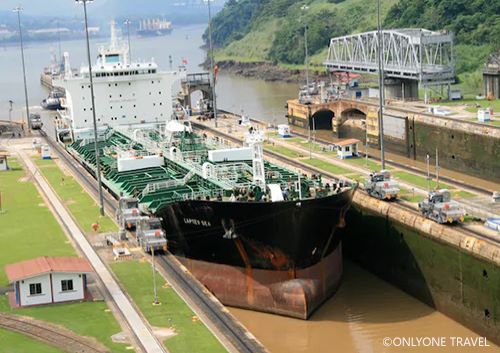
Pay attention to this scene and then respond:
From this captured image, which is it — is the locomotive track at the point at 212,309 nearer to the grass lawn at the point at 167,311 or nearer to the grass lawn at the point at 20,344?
the grass lawn at the point at 167,311

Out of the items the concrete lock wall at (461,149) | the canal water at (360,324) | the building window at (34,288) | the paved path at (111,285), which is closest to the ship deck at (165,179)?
the paved path at (111,285)

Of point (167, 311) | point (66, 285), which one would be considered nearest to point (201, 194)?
point (66, 285)

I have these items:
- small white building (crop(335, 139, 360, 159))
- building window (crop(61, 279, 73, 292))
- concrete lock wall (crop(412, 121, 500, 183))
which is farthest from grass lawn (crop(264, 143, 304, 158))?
building window (crop(61, 279, 73, 292))

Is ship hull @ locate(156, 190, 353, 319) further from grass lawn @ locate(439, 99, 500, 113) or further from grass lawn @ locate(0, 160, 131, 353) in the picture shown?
grass lawn @ locate(439, 99, 500, 113)

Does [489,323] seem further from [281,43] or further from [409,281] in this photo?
[281,43]

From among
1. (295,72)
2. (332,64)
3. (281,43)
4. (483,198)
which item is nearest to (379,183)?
(483,198)
